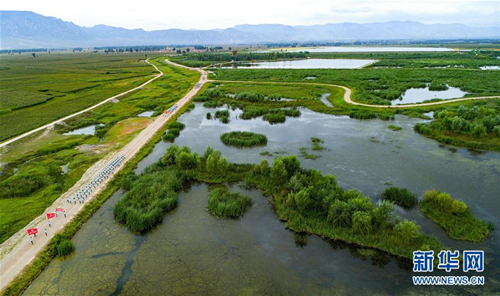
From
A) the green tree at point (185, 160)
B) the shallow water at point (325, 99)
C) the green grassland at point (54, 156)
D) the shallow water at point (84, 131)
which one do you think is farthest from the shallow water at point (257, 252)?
the shallow water at point (325, 99)

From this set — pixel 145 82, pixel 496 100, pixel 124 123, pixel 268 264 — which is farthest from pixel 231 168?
A: pixel 145 82

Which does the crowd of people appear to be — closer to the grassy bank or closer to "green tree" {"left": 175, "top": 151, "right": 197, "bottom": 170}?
the grassy bank

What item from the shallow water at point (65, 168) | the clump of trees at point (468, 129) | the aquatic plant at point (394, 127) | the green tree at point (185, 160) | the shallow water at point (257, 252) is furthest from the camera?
the aquatic plant at point (394, 127)

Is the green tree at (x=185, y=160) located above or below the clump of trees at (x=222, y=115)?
Answer: below

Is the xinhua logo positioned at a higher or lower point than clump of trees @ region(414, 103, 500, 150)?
lower

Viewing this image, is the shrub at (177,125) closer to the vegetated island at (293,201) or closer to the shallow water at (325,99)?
the vegetated island at (293,201)

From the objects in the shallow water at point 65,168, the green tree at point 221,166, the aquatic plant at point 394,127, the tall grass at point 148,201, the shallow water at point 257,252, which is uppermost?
the aquatic plant at point 394,127

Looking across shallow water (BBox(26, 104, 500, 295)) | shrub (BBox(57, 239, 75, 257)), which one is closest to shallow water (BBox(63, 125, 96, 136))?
shallow water (BBox(26, 104, 500, 295))

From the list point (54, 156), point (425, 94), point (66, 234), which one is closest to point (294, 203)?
point (66, 234)
